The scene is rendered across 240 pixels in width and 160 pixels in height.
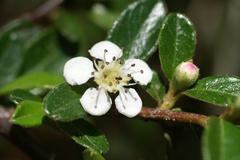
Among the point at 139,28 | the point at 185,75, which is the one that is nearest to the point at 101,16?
the point at 139,28

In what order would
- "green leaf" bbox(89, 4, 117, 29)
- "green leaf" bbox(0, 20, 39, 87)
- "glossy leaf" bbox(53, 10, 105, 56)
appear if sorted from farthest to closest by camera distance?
"green leaf" bbox(89, 4, 117, 29) → "glossy leaf" bbox(53, 10, 105, 56) → "green leaf" bbox(0, 20, 39, 87)

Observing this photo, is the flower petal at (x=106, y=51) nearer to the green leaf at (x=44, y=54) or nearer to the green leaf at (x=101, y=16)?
the green leaf at (x=44, y=54)

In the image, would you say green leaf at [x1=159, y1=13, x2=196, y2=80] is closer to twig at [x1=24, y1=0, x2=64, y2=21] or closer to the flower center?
the flower center

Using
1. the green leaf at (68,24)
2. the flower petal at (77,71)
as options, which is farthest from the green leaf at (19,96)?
the green leaf at (68,24)

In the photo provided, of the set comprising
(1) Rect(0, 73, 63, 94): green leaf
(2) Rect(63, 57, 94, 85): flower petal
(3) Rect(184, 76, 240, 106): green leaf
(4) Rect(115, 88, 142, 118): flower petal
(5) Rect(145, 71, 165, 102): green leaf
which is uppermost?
(2) Rect(63, 57, 94, 85): flower petal

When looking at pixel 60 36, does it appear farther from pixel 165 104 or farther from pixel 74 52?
pixel 165 104

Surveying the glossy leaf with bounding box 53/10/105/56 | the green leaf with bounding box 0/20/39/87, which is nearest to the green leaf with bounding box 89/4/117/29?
the glossy leaf with bounding box 53/10/105/56

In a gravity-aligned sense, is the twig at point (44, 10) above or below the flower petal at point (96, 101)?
below
